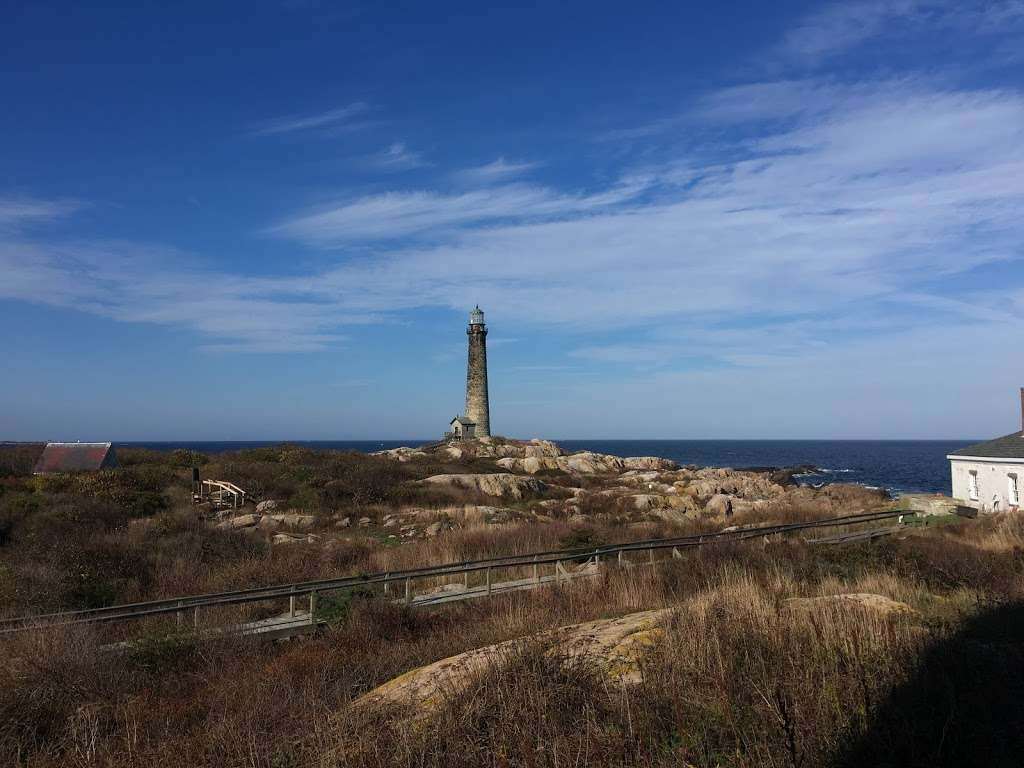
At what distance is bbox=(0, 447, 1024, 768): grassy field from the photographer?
493 centimetres

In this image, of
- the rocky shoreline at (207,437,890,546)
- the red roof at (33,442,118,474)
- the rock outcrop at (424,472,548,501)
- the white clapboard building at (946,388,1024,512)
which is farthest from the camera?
the rock outcrop at (424,472,548,501)

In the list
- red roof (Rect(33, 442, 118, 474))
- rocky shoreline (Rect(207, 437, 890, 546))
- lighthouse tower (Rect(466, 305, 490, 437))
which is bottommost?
rocky shoreline (Rect(207, 437, 890, 546))

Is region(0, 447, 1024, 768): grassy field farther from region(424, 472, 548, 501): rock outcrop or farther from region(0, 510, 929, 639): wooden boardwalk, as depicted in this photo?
region(424, 472, 548, 501): rock outcrop

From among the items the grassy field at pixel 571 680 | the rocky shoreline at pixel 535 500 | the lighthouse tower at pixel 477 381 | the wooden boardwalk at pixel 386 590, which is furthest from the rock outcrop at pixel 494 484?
the lighthouse tower at pixel 477 381

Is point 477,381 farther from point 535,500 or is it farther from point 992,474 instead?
point 992,474

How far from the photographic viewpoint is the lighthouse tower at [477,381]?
6144 centimetres

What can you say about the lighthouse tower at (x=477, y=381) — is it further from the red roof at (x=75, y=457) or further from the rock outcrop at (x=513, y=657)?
the rock outcrop at (x=513, y=657)

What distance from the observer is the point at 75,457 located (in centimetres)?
3297

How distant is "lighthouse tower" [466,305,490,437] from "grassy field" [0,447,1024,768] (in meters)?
45.9

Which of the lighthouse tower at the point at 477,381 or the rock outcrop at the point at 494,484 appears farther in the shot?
the lighthouse tower at the point at 477,381

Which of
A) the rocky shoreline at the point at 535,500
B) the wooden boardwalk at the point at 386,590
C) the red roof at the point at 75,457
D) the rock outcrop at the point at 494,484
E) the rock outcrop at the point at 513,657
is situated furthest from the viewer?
the rock outcrop at the point at 494,484

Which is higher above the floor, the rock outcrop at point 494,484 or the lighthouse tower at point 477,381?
the lighthouse tower at point 477,381

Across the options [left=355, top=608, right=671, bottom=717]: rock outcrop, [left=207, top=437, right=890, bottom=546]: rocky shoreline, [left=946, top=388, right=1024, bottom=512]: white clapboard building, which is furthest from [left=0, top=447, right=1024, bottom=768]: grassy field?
[left=946, top=388, right=1024, bottom=512]: white clapboard building

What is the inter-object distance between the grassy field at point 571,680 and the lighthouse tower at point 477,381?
45869 mm
